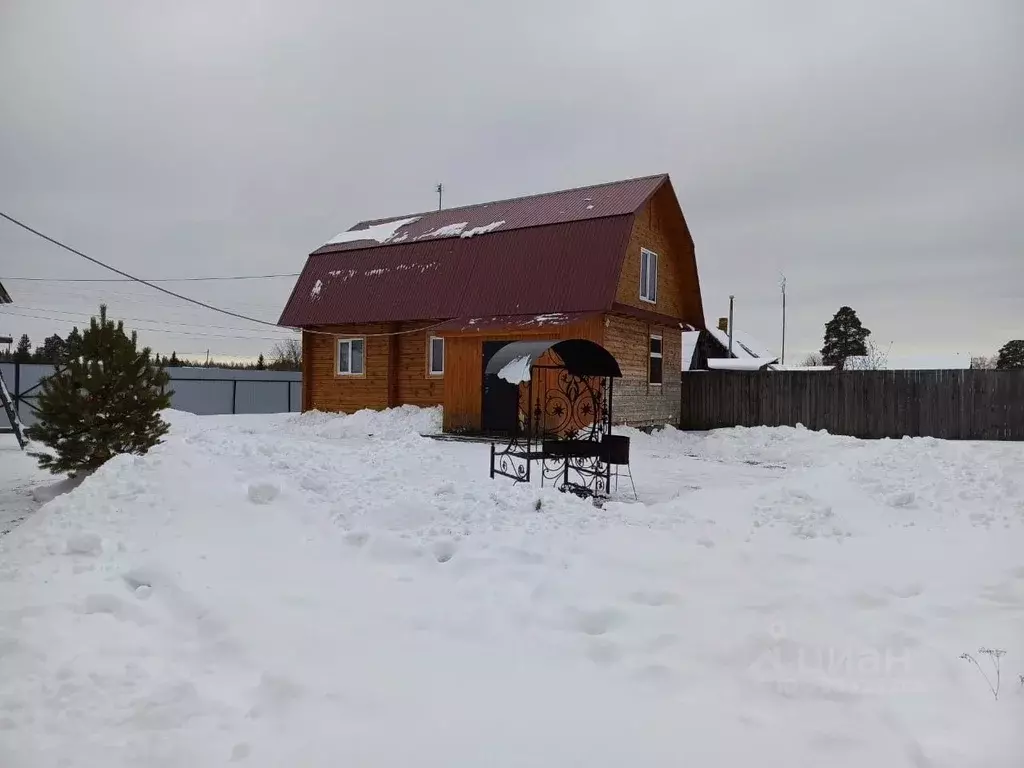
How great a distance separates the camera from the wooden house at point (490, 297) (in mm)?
16359

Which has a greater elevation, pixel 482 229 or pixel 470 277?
Result: pixel 482 229

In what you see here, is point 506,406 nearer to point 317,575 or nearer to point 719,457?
point 719,457

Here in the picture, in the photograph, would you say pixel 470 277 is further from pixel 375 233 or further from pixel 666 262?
pixel 666 262

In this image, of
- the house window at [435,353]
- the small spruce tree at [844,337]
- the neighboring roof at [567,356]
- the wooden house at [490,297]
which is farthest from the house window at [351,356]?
the small spruce tree at [844,337]

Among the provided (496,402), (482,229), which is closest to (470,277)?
(482,229)

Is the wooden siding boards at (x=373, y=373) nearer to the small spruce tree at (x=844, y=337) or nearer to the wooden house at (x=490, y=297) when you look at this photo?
the wooden house at (x=490, y=297)

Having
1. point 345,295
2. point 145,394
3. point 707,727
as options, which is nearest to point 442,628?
point 707,727

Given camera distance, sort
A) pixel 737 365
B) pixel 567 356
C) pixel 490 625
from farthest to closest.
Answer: pixel 737 365
pixel 567 356
pixel 490 625

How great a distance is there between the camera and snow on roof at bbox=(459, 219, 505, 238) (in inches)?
726

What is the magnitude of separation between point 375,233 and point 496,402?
8.28m

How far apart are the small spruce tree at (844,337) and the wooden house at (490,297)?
32.7 m

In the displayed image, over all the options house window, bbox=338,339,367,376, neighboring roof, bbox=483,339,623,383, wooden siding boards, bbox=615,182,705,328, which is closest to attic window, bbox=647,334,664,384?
wooden siding boards, bbox=615,182,705,328

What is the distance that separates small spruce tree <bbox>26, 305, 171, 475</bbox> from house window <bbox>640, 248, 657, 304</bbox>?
12.5 metres

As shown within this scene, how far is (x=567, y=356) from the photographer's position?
9.84m
